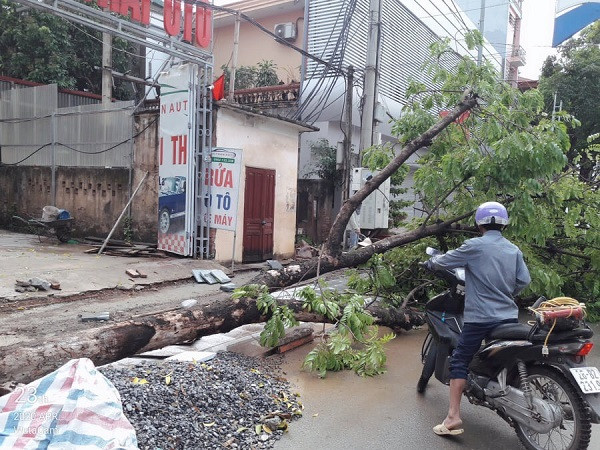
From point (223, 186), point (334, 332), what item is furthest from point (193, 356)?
point (223, 186)

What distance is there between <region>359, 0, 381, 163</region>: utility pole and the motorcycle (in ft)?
25.1

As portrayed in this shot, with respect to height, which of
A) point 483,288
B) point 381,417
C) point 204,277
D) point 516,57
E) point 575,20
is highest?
point 516,57

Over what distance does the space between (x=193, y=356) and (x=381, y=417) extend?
1.90 m

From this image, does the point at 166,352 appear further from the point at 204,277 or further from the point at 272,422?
the point at 204,277

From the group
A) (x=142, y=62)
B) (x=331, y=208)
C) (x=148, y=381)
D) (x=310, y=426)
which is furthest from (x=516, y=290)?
(x=142, y=62)

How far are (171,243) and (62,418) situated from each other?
8058 mm

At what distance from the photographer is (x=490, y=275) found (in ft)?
11.5

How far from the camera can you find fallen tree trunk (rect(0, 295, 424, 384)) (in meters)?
3.21

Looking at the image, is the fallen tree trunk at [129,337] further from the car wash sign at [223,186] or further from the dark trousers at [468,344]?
the car wash sign at [223,186]

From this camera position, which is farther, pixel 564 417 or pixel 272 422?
pixel 272 422

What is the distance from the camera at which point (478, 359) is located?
354 cm

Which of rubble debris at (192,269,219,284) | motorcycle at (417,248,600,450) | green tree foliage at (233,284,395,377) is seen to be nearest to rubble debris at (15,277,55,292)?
rubble debris at (192,269,219,284)

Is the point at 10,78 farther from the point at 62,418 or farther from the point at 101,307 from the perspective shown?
the point at 62,418

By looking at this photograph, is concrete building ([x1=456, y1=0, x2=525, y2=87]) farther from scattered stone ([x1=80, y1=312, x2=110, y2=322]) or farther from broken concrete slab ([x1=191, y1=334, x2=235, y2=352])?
scattered stone ([x1=80, y1=312, x2=110, y2=322])
